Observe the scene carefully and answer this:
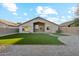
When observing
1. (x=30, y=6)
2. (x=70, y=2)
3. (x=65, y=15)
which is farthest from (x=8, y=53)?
(x=70, y=2)

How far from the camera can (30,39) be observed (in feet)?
11.8

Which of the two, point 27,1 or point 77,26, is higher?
point 27,1

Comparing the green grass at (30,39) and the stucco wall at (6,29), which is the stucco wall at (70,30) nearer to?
the green grass at (30,39)

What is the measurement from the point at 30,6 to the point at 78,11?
0.94 meters

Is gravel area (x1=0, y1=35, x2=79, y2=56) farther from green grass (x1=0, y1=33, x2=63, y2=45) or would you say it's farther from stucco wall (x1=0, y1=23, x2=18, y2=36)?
stucco wall (x1=0, y1=23, x2=18, y2=36)

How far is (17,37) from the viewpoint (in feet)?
12.1

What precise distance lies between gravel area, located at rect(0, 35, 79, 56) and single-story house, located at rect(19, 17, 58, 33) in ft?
1.29

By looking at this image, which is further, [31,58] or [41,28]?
[41,28]

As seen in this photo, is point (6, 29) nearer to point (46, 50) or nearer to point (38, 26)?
point (38, 26)

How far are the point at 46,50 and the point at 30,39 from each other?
40 centimetres

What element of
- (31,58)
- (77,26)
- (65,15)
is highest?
(65,15)

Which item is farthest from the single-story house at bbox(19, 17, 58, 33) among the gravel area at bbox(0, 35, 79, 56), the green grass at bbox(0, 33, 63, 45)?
the gravel area at bbox(0, 35, 79, 56)

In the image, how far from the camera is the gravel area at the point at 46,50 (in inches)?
134

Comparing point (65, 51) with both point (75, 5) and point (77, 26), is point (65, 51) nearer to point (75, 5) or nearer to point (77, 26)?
point (77, 26)
